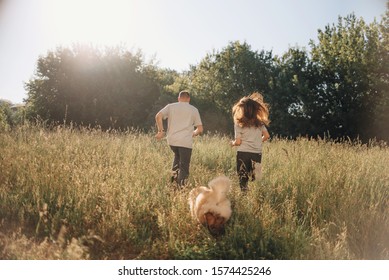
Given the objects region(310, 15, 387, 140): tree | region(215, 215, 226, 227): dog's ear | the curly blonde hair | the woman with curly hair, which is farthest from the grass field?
region(310, 15, 387, 140): tree

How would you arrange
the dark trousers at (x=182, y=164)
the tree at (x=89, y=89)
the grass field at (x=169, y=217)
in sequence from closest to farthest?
1. the grass field at (x=169, y=217)
2. the dark trousers at (x=182, y=164)
3. the tree at (x=89, y=89)

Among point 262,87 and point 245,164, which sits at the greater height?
point 262,87

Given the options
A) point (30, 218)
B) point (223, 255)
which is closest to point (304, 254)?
point (223, 255)

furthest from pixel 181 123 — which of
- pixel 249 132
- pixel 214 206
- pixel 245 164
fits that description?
pixel 214 206

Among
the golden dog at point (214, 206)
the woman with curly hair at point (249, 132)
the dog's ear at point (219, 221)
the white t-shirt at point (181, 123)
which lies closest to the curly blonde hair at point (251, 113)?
the woman with curly hair at point (249, 132)

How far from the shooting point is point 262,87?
75.2ft

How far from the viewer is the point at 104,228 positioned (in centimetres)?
344

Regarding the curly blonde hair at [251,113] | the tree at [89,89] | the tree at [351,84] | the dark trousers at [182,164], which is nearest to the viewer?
the curly blonde hair at [251,113]

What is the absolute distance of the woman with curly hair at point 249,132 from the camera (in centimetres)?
471

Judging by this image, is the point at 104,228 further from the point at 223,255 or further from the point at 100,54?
the point at 100,54

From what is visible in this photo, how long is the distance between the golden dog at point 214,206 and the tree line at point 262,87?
1724cm

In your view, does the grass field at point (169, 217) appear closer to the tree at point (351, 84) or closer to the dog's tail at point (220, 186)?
the dog's tail at point (220, 186)

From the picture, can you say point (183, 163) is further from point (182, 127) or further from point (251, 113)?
point (251, 113)

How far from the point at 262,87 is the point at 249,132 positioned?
19035 millimetres
